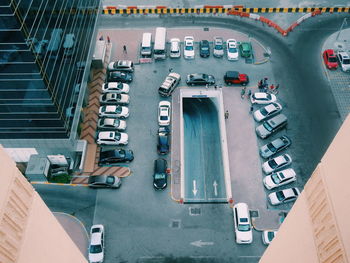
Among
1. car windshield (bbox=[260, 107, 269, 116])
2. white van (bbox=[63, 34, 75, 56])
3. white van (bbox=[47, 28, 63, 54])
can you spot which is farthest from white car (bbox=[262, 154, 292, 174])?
white van (bbox=[47, 28, 63, 54])

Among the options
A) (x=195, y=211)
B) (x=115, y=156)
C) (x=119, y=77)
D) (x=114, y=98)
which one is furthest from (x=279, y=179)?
(x=119, y=77)

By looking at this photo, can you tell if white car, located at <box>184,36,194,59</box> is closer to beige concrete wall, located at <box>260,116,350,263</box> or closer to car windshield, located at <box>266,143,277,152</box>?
car windshield, located at <box>266,143,277,152</box>

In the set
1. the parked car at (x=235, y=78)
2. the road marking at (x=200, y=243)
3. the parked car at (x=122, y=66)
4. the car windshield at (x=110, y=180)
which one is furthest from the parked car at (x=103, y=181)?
the parked car at (x=235, y=78)

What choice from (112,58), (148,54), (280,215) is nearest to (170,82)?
(148,54)

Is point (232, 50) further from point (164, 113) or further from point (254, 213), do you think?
point (254, 213)

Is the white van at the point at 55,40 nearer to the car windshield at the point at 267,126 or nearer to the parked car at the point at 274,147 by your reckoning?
the parked car at the point at 274,147

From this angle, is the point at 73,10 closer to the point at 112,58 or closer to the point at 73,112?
the point at 73,112

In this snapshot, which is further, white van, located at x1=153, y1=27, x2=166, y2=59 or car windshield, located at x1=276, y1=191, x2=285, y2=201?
white van, located at x1=153, y1=27, x2=166, y2=59
